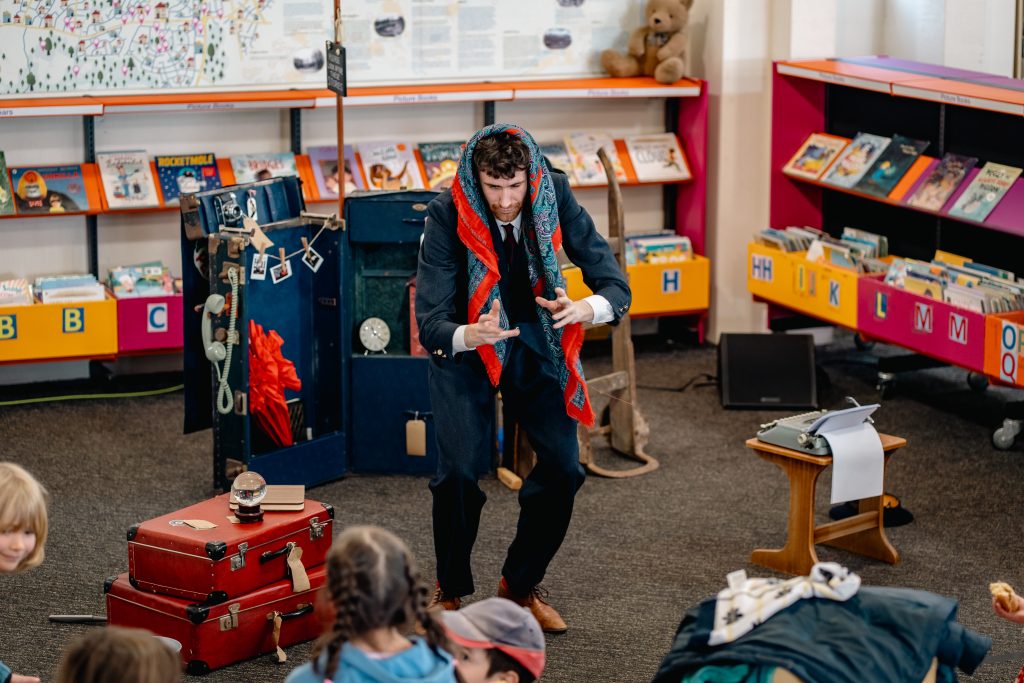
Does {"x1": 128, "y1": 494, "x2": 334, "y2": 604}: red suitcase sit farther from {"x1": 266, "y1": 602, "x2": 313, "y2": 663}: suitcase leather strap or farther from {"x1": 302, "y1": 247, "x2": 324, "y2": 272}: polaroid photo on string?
{"x1": 302, "y1": 247, "x2": 324, "y2": 272}: polaroid photo on string

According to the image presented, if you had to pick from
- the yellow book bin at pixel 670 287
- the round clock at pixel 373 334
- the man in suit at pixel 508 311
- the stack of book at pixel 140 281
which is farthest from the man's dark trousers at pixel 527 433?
the yellow book bin at pixel 670 287

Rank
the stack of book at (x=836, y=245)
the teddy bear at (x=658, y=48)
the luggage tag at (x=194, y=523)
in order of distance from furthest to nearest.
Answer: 1. the teddy bear at (x=658, y=48)
2. the stack of book at (x=836, y=245)
3. the luggage tag at (x=194, y=523)

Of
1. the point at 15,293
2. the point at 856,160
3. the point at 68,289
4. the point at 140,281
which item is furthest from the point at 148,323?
the point at 856,160

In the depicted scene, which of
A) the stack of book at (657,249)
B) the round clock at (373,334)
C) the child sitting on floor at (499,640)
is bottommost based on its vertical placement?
the child sitting on floor at (499,640)

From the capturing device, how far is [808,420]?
5086mm

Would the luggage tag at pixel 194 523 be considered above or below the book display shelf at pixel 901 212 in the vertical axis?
below

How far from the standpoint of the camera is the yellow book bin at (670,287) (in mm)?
7816

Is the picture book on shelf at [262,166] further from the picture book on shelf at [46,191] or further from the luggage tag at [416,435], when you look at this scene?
the luggage tag at [416,435]

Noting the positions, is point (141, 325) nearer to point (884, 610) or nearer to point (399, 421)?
point (399, 421)

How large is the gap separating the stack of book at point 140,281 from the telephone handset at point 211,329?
1.64m

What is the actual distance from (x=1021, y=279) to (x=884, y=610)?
4031 mm

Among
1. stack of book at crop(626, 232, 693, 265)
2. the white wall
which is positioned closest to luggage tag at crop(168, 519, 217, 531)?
stack of book at crop(626, 232, 693, 265)

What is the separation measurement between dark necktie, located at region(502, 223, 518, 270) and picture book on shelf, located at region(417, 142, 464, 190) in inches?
125

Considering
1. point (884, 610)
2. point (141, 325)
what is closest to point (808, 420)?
point (884, 610)
